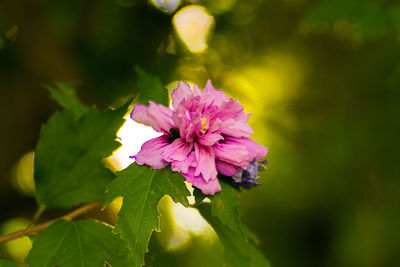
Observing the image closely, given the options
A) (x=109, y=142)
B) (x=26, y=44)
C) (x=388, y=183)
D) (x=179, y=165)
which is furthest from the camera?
(x=388, y=183)

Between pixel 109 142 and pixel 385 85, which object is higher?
pixel 385 85

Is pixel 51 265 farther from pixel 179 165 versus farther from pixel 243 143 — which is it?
pixel 243 143

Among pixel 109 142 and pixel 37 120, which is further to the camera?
pixel 37 120

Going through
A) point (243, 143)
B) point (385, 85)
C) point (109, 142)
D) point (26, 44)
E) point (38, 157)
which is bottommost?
point (38, 157)

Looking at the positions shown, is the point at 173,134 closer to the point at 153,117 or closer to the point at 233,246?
the point at 153,117

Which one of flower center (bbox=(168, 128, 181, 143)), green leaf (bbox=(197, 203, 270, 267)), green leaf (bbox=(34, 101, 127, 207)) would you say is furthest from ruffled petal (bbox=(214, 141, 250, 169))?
green leaf (bbox=(34, 101, 127, 207))

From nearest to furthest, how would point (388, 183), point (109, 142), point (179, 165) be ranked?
1. point (179, 165)
2. point (109, 142)
3. point (388, 183)

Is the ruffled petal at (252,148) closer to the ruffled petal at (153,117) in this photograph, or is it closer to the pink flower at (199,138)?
the pink flower at (199,138)

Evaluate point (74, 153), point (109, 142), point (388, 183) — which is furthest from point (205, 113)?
point (388, 183)
